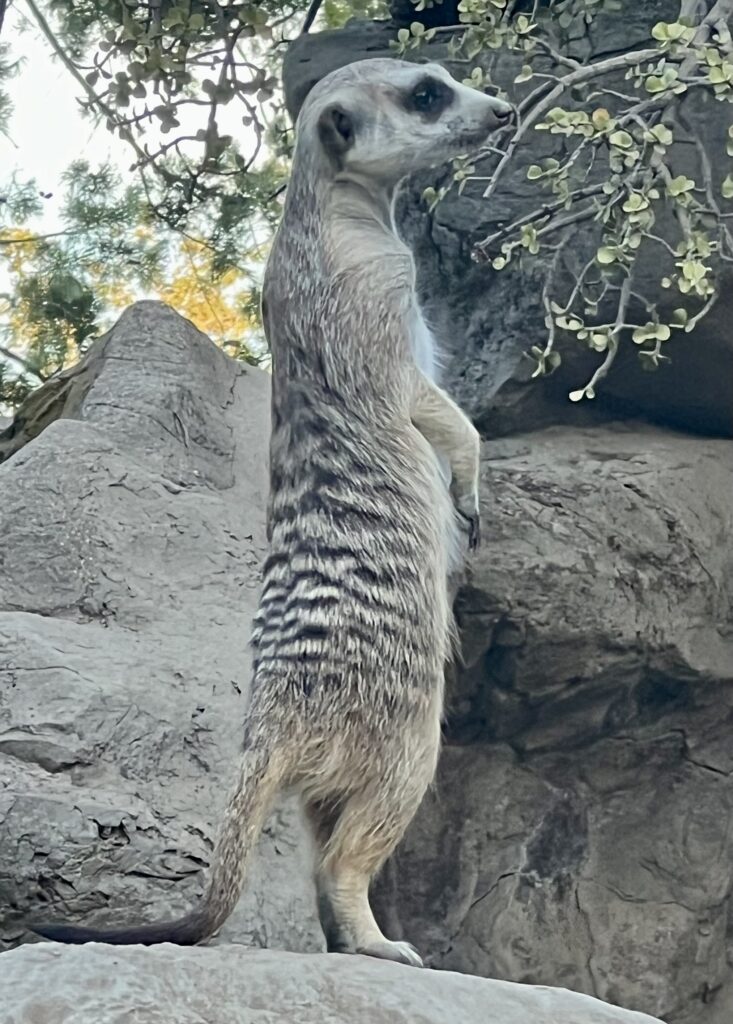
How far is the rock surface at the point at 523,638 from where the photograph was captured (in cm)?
340

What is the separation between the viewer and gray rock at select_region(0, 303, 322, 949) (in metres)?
2.57

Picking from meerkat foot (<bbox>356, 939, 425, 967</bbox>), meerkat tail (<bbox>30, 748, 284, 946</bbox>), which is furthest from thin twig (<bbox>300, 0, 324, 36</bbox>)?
meerkat foot (<bbox>356, 939, 425, 967</bbox>)

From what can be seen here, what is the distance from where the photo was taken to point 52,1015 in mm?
1897

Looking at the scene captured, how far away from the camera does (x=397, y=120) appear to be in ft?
9.52

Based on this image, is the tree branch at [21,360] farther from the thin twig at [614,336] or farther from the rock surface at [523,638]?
the thin twig at [614,336]

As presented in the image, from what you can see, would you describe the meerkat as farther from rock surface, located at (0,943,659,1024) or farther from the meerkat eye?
rock surface, located at (0,943,659,1024)

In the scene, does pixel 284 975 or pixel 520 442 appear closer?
pixel 284 975

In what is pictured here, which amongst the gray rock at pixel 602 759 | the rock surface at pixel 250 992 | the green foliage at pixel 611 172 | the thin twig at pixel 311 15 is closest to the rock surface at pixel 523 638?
the gray rock at pixel 602 759

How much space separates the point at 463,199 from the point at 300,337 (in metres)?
1.29

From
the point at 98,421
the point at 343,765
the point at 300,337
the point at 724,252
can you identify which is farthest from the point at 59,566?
the point at 724,252

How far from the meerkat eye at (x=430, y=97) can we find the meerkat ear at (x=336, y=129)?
13cm

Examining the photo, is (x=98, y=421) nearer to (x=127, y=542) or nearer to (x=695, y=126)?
(x=127, y=542)

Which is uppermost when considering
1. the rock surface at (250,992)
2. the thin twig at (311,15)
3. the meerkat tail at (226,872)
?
the thin twig at (311,15)

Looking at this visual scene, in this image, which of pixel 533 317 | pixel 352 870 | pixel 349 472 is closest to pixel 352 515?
pixel 349 472
